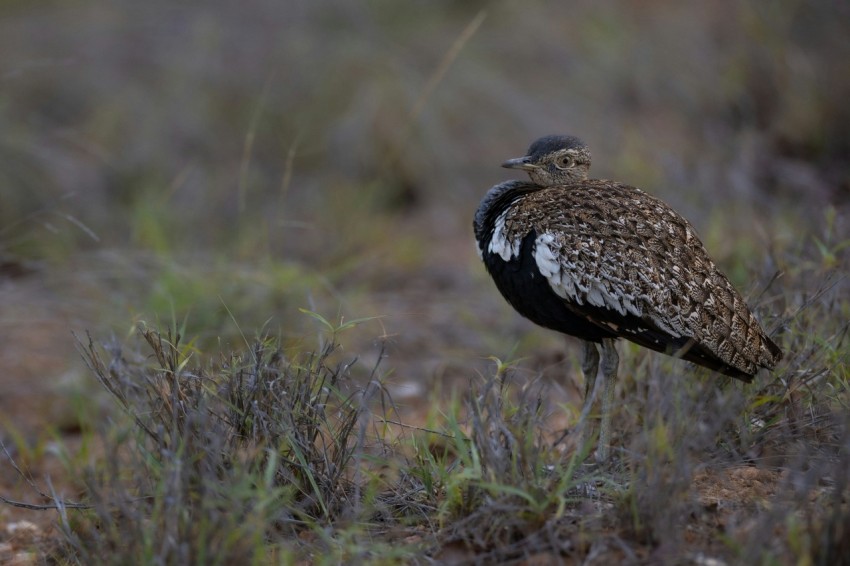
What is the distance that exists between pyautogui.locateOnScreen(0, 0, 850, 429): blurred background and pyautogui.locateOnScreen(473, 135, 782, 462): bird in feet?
3.96

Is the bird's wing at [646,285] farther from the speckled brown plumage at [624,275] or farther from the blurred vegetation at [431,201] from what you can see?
the blurred vegetation at [431,201]

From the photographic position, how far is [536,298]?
9.51 ft

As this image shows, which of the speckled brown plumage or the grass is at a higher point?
the speckled brown plumage

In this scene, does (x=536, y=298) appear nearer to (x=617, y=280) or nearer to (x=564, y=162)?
(x=617, y=280)

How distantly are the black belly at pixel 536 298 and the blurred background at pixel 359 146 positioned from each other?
1176 millimetres

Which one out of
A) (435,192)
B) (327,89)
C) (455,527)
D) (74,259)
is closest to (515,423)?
(455,527)

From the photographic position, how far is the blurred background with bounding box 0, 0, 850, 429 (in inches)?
184

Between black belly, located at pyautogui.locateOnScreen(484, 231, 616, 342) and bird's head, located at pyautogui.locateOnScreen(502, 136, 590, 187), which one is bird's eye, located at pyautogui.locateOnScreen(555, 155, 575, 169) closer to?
bird's head, located at pyautogui.locateOnScreen(502, 136, 590, 187)

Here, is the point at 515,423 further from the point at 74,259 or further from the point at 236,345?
the point at 74,259

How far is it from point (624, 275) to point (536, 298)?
286mm

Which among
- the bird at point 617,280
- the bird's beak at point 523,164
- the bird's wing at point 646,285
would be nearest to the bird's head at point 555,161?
the bird's beak at point 523,164

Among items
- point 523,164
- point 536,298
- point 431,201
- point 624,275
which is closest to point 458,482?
point 536,298

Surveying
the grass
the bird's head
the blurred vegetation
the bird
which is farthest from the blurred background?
the grass

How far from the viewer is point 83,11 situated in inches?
317
